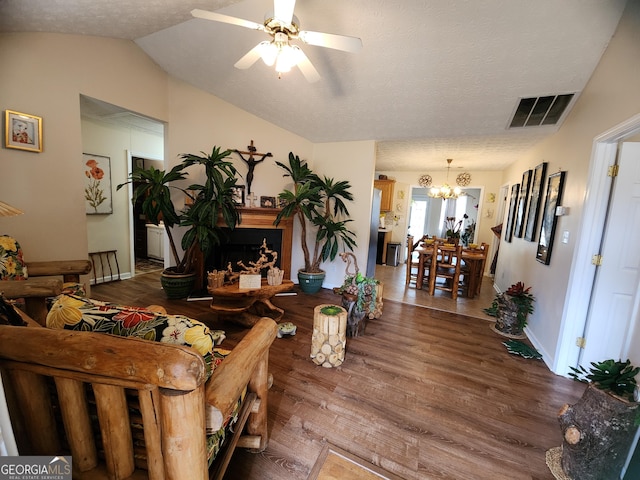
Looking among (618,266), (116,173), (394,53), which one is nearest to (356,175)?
(394,53)

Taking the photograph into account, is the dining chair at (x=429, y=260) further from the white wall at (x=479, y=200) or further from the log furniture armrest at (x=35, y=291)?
the log furniture armrest at (x=35, y=291)

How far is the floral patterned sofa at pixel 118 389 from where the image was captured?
707mm

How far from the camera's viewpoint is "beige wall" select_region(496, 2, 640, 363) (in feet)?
5.84

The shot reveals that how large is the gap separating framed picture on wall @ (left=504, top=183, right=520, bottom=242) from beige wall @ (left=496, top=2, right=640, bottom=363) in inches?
39.2

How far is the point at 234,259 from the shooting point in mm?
3844

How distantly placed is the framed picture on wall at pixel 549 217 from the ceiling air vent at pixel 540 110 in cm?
64

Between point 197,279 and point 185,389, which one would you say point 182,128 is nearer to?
point 197,279

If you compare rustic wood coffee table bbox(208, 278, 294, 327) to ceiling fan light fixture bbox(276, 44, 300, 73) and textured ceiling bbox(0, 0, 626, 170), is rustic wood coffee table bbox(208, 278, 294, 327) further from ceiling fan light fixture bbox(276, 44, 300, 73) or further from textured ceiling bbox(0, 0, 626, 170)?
textured ceiling bbox(0, 0, 626, 170)

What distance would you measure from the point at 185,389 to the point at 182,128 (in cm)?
355

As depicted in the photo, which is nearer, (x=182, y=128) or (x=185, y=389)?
(x=185, y=389)

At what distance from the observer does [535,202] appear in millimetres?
3156

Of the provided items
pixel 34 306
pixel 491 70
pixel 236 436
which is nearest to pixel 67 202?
pixel 34 306

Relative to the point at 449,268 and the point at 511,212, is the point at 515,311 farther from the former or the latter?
the point at 511,212

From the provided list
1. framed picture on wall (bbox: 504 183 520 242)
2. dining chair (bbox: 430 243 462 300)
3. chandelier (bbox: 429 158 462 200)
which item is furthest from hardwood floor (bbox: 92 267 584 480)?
chandelier (bbox: 429 158 462 200)
